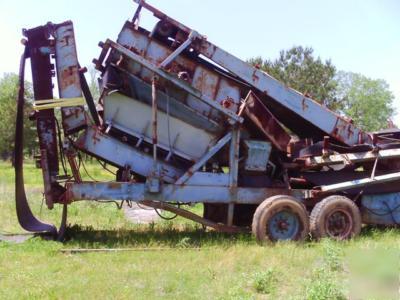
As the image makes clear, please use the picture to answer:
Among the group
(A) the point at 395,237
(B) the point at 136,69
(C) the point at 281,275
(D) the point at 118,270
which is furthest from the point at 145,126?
(A) the point at 395,237

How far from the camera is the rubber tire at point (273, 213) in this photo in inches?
303

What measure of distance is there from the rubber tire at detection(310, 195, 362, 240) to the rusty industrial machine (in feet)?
0.06

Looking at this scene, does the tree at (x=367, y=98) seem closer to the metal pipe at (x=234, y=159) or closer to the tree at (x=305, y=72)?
the tree at (x=305, y=72)

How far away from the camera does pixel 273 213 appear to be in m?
7.79

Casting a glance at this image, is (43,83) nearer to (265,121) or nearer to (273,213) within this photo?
(265,121)

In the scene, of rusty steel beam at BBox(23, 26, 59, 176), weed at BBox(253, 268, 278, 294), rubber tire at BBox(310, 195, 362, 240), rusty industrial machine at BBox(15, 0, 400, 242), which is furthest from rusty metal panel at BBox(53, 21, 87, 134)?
rubber tire at BBox(310, 195, 362, 240)

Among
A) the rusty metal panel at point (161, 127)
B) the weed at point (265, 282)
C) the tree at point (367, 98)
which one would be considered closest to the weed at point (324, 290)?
the weed at point (265, 282)

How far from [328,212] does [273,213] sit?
93cm

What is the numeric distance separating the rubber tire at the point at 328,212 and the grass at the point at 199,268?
0.27 metres

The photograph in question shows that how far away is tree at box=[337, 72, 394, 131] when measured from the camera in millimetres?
63156

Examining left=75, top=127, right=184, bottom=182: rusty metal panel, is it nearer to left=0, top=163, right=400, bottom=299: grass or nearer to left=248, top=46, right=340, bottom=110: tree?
left=0, top=163, right=400, bottom=299: grass

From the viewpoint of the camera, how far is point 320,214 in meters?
7.99

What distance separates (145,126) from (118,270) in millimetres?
2748

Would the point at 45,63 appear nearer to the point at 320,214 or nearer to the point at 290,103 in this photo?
the point at 290,103
